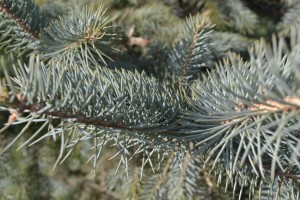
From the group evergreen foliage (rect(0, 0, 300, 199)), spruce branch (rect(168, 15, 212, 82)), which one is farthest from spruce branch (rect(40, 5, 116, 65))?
spruce branch (rect(168, 15, 212, 82))

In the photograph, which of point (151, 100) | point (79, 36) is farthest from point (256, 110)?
point (79, 36)

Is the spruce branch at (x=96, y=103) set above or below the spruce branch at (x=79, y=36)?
below

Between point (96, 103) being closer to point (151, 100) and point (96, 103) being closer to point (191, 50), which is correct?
point (151, 100)

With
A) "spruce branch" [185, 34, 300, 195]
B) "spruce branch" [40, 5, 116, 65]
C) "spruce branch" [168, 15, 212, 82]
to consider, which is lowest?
"spruce branch" [185, 34, 300, 195]

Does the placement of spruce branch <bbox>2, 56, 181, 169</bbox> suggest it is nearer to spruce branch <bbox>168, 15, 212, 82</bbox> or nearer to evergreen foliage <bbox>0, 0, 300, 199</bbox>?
evergreen foliage <bbox>0, 0, 300, 199</bbox>

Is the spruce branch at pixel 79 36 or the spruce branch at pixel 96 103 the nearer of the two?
the spruce branch at pixel 96 103

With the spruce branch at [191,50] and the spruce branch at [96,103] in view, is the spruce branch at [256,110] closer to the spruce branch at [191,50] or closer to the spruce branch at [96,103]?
the spruce branch at [96,103]

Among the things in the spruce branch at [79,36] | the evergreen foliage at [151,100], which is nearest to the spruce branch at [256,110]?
the evergreen foliage at [151,100]

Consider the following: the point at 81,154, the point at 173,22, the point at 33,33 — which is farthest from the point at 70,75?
the point at 173,22
